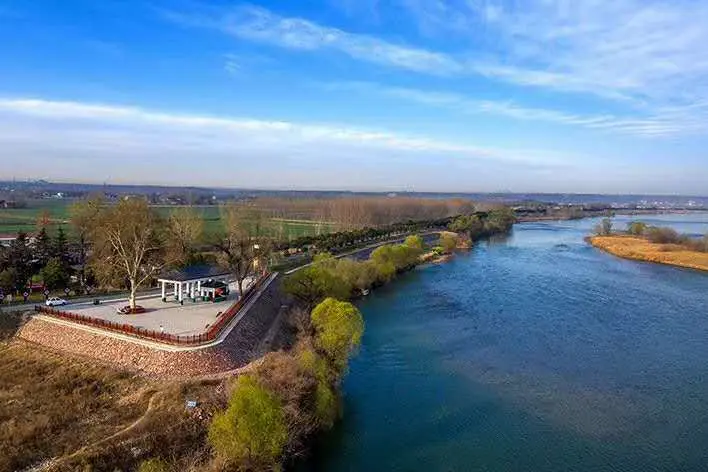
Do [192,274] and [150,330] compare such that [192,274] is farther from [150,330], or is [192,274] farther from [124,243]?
[150,330]

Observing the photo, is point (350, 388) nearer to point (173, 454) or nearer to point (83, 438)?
point (173, 454)

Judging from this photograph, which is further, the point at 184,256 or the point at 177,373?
the point at 184,256

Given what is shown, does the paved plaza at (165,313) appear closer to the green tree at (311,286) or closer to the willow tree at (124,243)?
the willow tree at (124,243)

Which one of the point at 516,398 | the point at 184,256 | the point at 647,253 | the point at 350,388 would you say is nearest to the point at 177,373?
the point at 350,388

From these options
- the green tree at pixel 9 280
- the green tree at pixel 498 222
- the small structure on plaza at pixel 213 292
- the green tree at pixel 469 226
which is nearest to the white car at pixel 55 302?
the green tree at pixel 9 280

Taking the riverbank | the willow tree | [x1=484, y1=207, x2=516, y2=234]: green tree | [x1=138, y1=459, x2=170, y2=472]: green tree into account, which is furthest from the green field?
[x1=138, y1=459, x2=170, y2=472]: green tree

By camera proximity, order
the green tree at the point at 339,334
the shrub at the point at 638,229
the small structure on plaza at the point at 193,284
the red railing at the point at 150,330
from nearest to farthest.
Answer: the red railing at the point at 150,330 < the green tree at the point at 339,334 < the small structure on plaza at the point at 193,284 < the shrub at the point at 638,229
